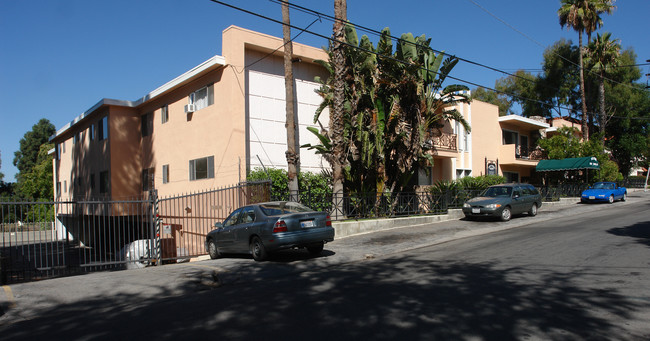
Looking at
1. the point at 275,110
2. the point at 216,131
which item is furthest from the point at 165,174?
the point at 275,110

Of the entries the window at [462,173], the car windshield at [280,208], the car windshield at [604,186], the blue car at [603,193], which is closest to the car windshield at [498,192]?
the window at [462,173]

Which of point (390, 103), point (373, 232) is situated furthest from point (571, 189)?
point (373, 232)

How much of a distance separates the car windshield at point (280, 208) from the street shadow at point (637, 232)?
28.2 feet

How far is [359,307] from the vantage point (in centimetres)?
599

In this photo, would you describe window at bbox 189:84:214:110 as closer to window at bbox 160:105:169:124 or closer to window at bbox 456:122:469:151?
window at bbox 160:105:169:124

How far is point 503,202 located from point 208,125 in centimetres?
1286

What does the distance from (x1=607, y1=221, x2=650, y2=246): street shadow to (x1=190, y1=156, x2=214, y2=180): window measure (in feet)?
48.4

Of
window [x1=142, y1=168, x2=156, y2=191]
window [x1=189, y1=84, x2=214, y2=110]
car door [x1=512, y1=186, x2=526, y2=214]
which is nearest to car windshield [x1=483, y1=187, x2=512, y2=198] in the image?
car door [x1=512, y1=186, x2=526, y2=214]

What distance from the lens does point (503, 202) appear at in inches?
713

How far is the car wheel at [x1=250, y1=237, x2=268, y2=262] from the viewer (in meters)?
10.5

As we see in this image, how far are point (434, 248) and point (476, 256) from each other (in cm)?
219

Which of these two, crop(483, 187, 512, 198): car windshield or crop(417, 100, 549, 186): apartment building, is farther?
crop(417, 100, 549, 186): apartment building

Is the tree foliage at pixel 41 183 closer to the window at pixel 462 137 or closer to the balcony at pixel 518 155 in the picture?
the window at pixel 462 137

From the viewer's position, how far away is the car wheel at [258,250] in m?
10.5
